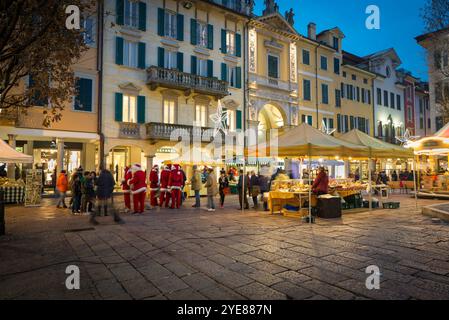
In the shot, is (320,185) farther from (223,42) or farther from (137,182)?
(223,42)

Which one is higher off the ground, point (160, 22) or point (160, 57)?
point (160, 22)

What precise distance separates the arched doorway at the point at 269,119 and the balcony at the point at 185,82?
19.2 feet

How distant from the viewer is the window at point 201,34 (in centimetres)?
2328

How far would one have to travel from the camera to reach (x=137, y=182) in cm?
1102

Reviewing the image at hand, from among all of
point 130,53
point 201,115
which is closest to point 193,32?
point 130,53

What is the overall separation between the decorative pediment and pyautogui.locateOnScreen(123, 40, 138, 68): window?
38.6 feet

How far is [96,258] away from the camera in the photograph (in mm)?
5441

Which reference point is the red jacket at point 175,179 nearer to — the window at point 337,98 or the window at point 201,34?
the window at point 201,34

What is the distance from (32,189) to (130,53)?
10950 mm

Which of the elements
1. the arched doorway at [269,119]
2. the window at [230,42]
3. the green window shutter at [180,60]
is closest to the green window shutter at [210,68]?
the window at [230,42]

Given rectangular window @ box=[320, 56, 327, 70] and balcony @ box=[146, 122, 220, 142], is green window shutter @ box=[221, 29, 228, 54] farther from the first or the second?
rectangular window @ box=[320, 56, 327, 70]

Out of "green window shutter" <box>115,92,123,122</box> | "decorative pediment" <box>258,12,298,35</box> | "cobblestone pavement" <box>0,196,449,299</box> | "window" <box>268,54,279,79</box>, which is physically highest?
"decorative pediment" <box>258,12,298,35</box>

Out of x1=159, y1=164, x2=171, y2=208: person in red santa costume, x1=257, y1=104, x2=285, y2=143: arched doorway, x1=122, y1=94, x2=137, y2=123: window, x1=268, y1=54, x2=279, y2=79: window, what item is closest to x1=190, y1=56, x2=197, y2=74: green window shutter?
x1=122, y1=94, x2=137, y2=123: window

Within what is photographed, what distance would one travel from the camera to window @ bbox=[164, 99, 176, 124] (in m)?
21.7
